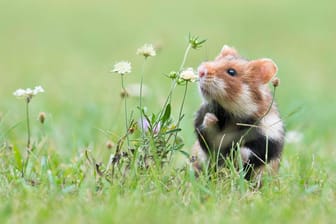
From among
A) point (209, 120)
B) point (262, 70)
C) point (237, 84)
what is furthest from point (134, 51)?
point (209, 120)

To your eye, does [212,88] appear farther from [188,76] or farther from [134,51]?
[134,51]

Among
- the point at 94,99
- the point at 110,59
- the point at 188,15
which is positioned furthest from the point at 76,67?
the point at 188,15

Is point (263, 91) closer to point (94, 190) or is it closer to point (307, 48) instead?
point (94, 190)

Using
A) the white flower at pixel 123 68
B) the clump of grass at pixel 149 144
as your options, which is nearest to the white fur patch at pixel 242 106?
the clump of grass at pixel 149 144

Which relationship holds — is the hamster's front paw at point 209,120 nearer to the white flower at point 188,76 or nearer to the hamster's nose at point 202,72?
the hamster's nose at point 202,72

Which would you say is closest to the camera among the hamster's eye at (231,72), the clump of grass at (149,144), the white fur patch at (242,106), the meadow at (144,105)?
the meadow at (144,105)

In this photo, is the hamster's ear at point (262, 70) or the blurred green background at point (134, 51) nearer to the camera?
the hamster's ear at point (262, 70)

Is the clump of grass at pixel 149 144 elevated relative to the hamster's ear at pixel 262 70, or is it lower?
lower
